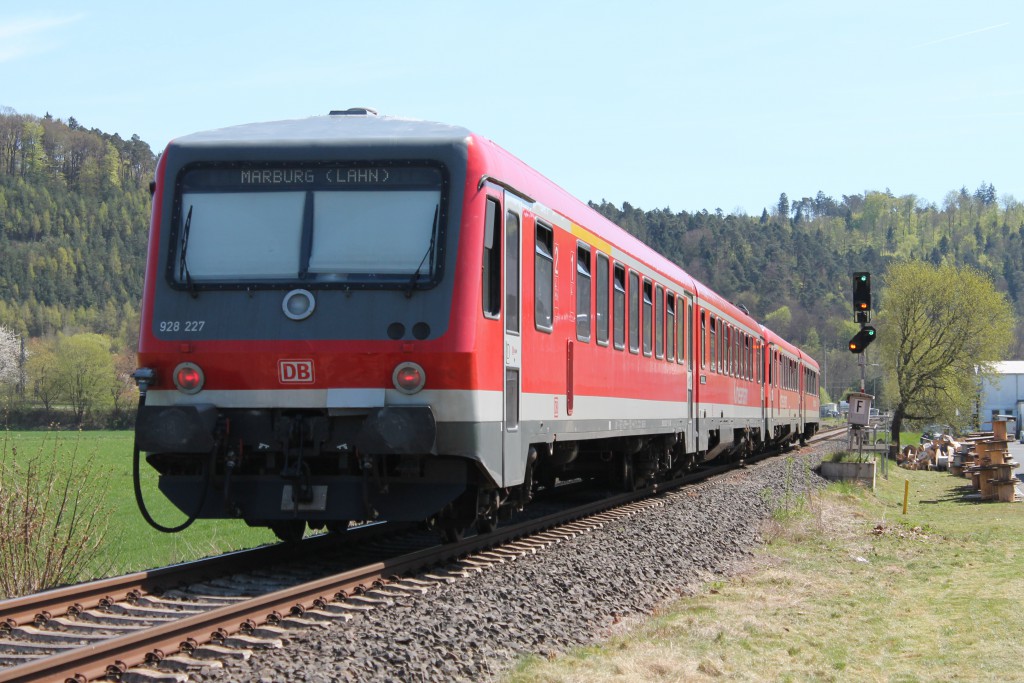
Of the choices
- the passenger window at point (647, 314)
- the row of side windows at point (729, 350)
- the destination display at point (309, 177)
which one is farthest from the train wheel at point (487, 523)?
the row of side windows at point (729, 350)

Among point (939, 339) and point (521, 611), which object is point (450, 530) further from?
point (939, 339)

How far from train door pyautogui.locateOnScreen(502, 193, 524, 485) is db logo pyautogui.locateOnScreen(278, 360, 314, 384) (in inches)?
62.1

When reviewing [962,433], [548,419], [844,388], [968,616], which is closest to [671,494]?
[548,419]

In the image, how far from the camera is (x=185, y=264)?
891cm

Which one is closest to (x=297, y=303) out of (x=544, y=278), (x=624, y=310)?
(x=544, y=278)

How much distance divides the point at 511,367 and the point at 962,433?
55.3 metres

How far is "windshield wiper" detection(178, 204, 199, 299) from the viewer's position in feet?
29.0

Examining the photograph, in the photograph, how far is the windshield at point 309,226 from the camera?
28.7 ft

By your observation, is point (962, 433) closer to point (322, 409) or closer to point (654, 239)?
point (322, 409)

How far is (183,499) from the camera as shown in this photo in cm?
881

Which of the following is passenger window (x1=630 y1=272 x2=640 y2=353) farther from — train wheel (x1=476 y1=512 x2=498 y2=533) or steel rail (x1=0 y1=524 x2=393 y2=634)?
steel rail (x1=0 y1=524 x2=393 y2=634)

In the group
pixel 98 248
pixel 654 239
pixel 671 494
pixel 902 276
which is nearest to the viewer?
pixel 671 494

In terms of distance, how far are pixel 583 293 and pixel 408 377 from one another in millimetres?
3739

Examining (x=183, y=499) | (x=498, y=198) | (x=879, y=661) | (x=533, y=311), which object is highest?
(x=498, y=198)
